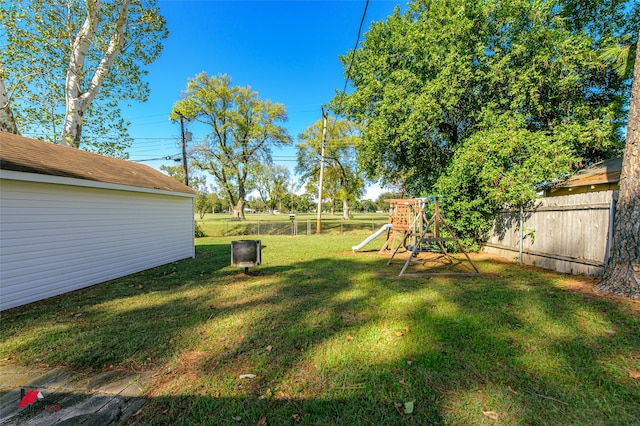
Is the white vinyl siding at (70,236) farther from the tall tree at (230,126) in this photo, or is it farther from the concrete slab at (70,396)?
the tall tree at (230,126)

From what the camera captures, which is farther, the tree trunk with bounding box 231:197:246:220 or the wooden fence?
the tree trunk with bounding box 231:197:246:220

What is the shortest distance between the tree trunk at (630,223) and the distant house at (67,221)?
32.5ft

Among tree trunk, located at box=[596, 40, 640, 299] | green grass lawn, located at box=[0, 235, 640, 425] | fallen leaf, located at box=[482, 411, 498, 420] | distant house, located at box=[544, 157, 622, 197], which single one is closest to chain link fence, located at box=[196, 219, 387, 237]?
distant house, located at box=[544, 157, 622, 197]

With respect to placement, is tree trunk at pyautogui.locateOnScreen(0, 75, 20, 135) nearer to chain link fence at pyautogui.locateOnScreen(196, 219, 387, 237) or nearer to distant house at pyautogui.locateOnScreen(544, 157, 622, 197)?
chain link fence at pyautogui.locateOnScreen(196, 219, 387, 237)

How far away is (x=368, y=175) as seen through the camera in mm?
13836

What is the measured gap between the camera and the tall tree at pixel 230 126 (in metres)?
24.2

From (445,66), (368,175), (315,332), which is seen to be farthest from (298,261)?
(445,66)

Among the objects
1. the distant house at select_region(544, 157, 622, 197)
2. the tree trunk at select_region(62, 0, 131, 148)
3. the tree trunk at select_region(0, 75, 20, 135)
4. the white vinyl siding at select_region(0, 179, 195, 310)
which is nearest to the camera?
the white vinyl siding at select_region(0, 179, 195, 310)

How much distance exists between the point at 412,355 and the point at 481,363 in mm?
634

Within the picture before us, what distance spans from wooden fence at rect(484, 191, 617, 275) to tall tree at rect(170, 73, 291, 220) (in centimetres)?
2127

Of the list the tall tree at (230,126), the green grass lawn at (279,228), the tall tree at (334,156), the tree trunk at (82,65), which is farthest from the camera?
the tall tree at (334,156)

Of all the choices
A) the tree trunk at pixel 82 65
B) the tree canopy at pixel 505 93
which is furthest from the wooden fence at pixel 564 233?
the tree trunk at pixel 82 65

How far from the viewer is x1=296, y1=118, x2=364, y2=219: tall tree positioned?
29391mm

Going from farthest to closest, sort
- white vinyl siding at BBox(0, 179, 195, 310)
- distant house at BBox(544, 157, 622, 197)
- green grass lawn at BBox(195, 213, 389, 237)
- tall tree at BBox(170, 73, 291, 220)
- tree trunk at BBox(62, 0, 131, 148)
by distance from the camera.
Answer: tall tree at BBox(170, 73, 291, 220) → green grass lawn at BBox(195, 213, 389, 237) → tree trunk at BBox(62, 0, 131, 148) → distant house at BBox(544, 157, 622, 197) → white vinyl siding at BBox(0, 179, 195, 310)
